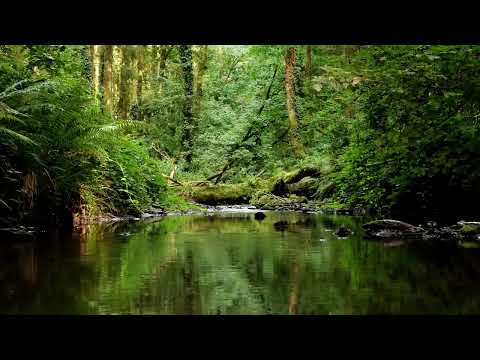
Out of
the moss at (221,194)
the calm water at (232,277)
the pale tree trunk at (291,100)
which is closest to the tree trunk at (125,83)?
the pale tree trunk at (291,100)

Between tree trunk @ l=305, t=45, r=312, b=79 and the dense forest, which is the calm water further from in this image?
tree trunk @ l=305, t=45, r=312, b=79

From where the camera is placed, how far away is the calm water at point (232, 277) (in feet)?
11.3

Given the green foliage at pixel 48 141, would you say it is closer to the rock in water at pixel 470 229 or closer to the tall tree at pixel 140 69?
the rock in water at pixel 470 229

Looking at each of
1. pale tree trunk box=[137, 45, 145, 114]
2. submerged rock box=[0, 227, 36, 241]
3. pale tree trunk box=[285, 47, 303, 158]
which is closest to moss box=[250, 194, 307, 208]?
pale tree trunk box=[285, 47, 303, 158]

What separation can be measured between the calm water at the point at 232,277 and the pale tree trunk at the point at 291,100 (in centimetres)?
1791

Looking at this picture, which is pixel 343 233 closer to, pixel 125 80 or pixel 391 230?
pixel 391 230

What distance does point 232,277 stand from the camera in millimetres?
4551

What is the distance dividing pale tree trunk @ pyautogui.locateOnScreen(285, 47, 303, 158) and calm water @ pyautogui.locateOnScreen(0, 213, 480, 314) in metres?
17.9

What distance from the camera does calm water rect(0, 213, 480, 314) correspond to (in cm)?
345

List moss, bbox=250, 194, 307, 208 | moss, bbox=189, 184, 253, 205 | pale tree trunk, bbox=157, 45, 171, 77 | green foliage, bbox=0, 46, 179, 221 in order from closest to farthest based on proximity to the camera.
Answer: green foliage, bbox=0, 46, 179, 221 → moss, bbox=250, 194, 307, 208 → moss, bbox=189, 184, 253, 205 → pale tree trunk, bbox=157, 45, 171, 77

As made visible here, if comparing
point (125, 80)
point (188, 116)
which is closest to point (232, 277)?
point (125, 80)

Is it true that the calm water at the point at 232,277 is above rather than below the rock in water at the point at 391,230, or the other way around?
above

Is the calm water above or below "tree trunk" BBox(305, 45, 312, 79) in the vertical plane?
below
